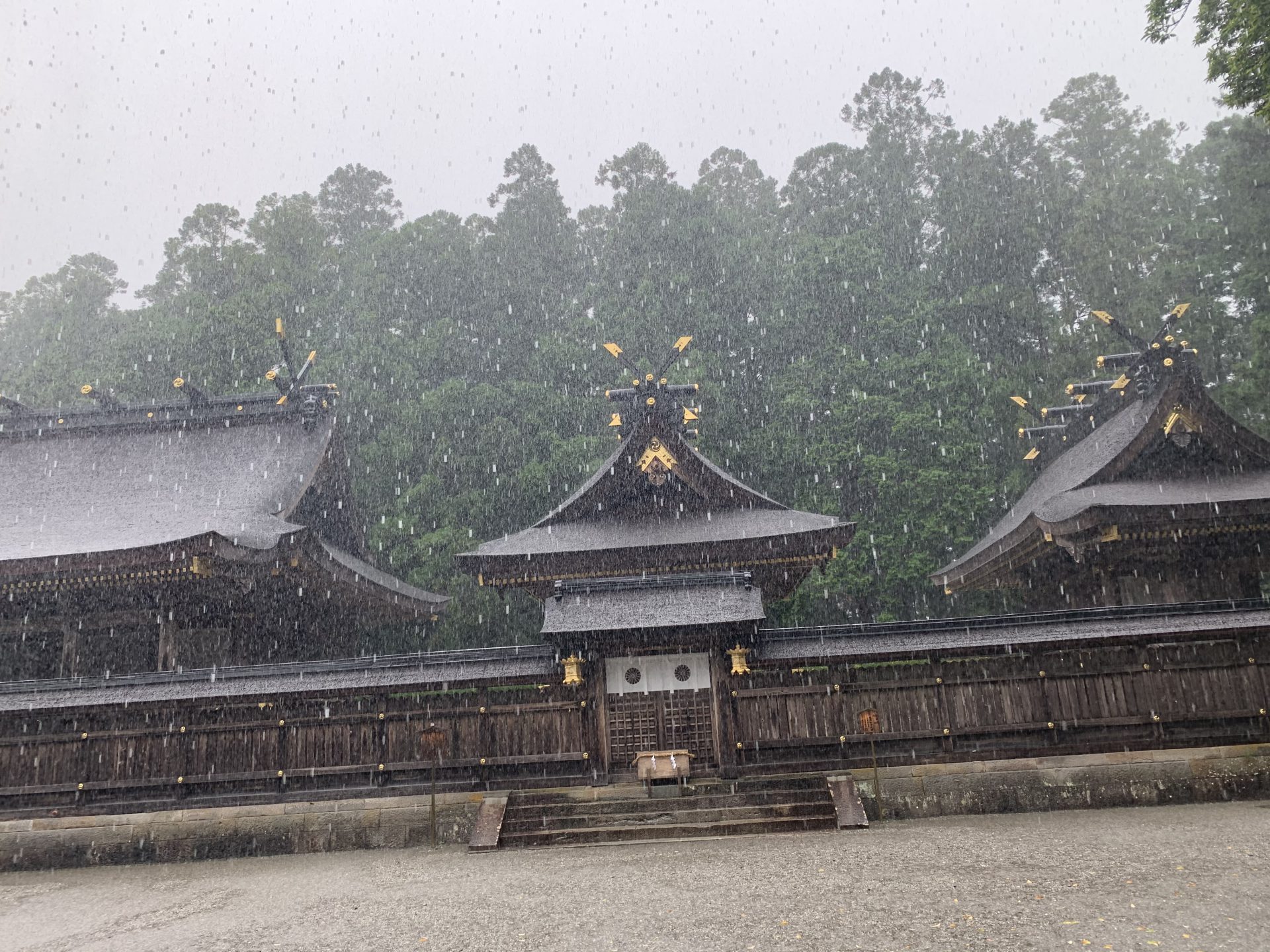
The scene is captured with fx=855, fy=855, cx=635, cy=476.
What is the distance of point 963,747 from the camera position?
1209 centimetres

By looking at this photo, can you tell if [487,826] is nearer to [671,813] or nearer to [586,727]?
[586,727]

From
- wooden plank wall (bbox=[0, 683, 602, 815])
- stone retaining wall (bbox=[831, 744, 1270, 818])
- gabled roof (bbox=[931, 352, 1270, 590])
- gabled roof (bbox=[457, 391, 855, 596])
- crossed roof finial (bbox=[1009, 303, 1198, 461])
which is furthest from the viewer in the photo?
crossed roof finial (bbox=[1009, 303, 1198, 461])

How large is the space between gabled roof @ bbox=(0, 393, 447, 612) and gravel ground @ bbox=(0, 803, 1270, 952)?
20.3 feet

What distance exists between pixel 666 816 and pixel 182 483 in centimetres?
1349

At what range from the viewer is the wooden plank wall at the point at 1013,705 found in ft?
39.0

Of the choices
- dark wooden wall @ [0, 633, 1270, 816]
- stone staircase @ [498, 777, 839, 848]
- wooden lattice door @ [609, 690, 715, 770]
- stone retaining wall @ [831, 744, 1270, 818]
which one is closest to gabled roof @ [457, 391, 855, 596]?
dark wooden wall @ [0, 633, 1270, 816]

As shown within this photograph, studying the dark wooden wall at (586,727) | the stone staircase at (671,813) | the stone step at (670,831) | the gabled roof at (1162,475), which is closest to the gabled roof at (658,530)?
the dark wooden wall at (586,727)

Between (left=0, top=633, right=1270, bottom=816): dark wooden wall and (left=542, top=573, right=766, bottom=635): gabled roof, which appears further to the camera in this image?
(left=542, top=573, right=766, bottom=635): gabled roof

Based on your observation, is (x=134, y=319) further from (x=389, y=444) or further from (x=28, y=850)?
(x=28, y=850)

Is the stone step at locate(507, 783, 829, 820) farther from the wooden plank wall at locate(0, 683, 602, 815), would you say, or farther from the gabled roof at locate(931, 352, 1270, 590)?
the gabled roof at locate(931, 352, 1270, 590)

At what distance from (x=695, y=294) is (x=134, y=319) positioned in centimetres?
2511

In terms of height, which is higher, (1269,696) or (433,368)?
(433,368)

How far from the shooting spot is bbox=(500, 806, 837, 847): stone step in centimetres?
1097

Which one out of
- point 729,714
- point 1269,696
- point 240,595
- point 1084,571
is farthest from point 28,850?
point 1084,571
